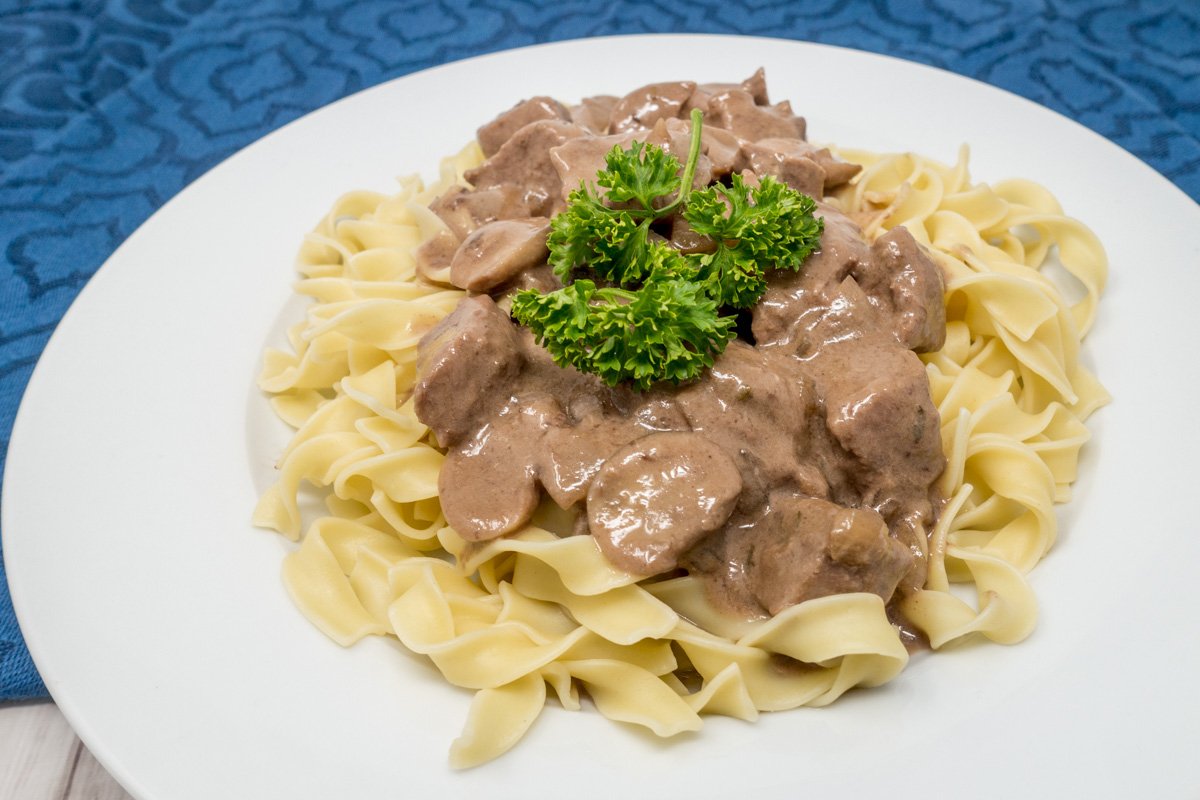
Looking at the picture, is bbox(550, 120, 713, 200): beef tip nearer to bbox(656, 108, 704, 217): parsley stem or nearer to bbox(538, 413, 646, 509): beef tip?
bbox(656, 108, 704, 217): parsley stem

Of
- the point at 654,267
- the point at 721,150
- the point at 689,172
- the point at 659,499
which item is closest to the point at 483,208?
the point at 721,150

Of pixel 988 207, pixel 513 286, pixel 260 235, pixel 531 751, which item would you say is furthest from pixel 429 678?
pixel 988 207

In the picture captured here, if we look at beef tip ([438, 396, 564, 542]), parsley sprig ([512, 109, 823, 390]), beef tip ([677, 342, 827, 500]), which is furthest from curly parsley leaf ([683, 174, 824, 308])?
beef tip ([438, 396, 564, 542])

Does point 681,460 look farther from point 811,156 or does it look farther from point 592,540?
point 811,156

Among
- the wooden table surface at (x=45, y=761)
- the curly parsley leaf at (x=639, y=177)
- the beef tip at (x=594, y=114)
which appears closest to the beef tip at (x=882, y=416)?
the curly parsley leaf at (x=639, y=177)

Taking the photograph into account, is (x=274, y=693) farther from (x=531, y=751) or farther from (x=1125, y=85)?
(x=1125, y=85)
